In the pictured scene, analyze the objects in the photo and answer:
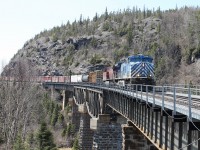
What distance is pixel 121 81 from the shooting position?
39.6 m

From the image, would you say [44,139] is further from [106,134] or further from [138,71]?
[138,71]

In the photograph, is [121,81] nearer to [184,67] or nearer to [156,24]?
[184,67]

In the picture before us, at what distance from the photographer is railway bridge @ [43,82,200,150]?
1217cm

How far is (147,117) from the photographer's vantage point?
63.6 ft

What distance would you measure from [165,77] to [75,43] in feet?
270

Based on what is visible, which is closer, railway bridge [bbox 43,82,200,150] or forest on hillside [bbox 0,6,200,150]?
railway bridge [bbox 43,82,200,150]

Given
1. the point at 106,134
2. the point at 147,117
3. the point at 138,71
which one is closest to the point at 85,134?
the point at 106,134

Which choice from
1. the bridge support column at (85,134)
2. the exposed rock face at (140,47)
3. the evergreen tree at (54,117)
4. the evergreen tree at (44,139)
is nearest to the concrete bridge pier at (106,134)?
the evergreen tree at (44,139)

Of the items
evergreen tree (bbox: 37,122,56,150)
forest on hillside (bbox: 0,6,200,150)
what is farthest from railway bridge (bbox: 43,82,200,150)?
forest on hillside (bbox: 0,6,200,150)

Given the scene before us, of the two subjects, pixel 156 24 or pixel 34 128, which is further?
pixel 156 24

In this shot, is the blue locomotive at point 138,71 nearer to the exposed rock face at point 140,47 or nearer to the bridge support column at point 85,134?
the bridge support column at point 85,134

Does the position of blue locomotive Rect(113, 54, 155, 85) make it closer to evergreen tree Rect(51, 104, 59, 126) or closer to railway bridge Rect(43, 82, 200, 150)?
railway bridge Rect(43, 82, 200, 150)

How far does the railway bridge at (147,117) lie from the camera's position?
1217 centimetres

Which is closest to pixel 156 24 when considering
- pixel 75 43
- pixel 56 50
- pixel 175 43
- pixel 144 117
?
pixel 175 43
